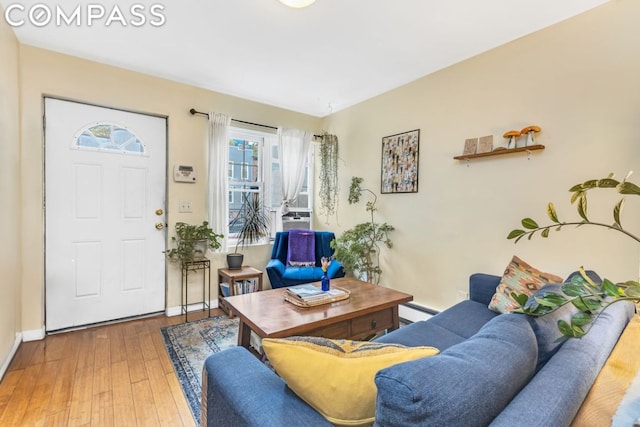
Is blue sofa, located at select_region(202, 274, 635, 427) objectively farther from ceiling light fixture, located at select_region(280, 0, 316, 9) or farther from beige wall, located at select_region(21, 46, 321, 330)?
beige wall, located at select_region(21, 46, 321, 330)

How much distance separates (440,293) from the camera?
2.87 meters

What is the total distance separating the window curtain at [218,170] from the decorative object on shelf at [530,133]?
2.84 m

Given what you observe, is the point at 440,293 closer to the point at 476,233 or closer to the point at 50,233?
the point at 476,233

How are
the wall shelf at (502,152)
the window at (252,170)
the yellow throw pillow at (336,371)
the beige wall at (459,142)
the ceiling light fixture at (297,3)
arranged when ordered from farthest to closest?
the window at (252,170)
the wall shelf at (502,152)
the beige wall at (459,142)
the ceiling light fixture at (297,3)
the yellow throw pillow at (336,371)

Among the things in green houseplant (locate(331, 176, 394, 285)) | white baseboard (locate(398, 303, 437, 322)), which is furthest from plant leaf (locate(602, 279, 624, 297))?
green houseplant (locate(331, 176, 394, 285))

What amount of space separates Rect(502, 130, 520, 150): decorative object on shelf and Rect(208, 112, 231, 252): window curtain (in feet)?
8.98

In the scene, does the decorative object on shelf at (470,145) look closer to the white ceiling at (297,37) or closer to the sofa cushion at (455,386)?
the white ceiling at (297,37)

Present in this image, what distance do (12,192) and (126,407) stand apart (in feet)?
5.93

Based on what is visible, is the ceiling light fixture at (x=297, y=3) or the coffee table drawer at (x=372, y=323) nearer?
the ceiling light fixture at (x=297, y=3)

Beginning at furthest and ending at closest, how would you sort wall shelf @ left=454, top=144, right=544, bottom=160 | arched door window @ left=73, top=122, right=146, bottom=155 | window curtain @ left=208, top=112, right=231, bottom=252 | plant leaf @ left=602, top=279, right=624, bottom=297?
1. window curtain @ left=208, top=112, right=231, bottom=252
2. arched door window @ left=73, top=122, right=146, bottom=155
3. wall shelf @ left=454, top=144, right=544, bottom=160
4. plant leaf @ left=602, top=279, right=624, bottom=297

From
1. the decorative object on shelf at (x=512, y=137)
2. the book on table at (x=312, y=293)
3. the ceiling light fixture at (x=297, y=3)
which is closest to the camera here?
the ceiling light fixture at (x=297, y=3)

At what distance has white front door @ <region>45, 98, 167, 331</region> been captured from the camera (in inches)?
106

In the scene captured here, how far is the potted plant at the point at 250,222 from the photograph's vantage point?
3666mm

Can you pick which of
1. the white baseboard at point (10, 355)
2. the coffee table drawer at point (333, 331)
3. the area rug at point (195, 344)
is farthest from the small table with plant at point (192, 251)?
the coffee table drawer at point (333, 331)
